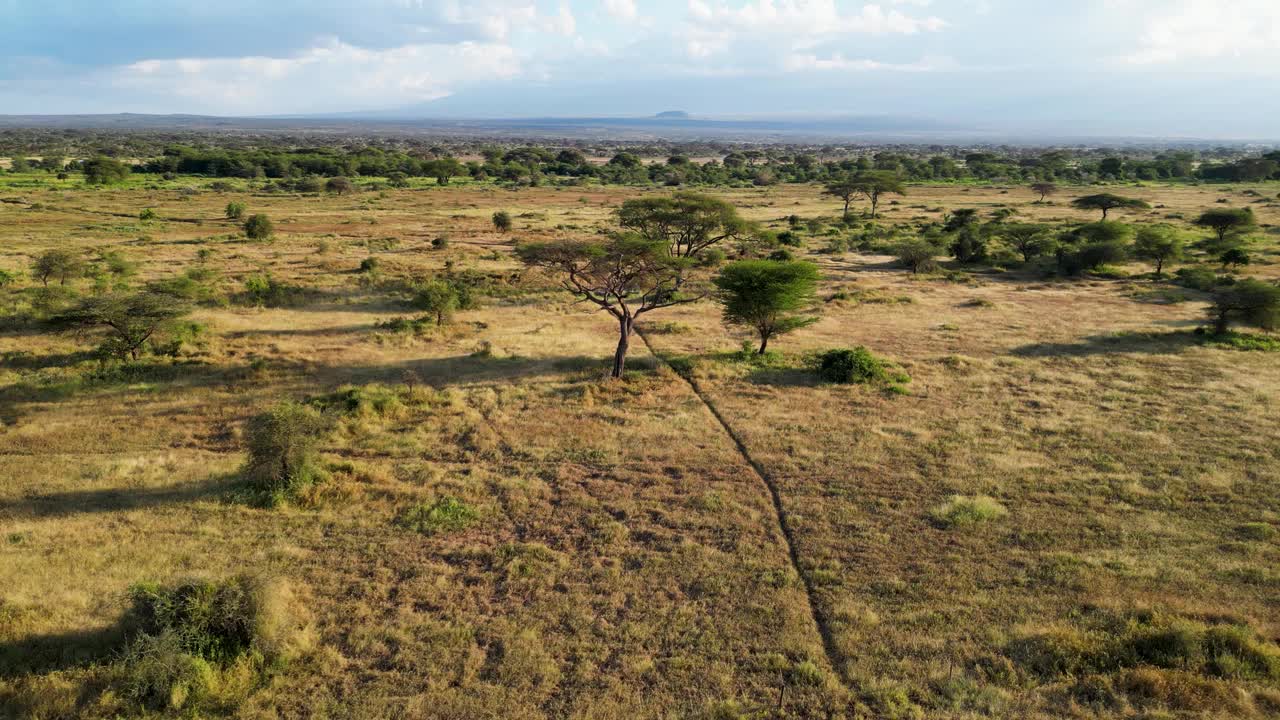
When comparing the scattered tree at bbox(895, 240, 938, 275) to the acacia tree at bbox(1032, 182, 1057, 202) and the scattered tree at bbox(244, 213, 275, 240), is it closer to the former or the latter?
the scattered tree at bbox(244, 213, 275, 240)

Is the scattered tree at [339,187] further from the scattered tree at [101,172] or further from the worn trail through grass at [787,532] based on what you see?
the worn trail through grass at [787,532]

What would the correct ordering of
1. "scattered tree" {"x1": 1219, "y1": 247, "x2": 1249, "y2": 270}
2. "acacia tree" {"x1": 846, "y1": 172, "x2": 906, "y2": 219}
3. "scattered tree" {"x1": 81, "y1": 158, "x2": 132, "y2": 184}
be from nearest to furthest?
"scattered tree" {"x1": 1219, "y1": 247, "x2": 1249, "y2": 270}
"acacia tree" {"x1": 846, "y1": 172, "x2": 906, "y2": 219}
"scattered tree" {"x1": 81, "y1": 158, "x2": 132, "y2": 184}

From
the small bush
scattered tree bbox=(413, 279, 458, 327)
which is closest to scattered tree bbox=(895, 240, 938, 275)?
scattered tree bbox=(413, 279, 458, 327)

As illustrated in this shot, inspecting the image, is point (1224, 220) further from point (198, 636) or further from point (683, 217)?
point (198, 636)

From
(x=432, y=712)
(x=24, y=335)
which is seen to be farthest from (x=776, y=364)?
(x=24, y=335)

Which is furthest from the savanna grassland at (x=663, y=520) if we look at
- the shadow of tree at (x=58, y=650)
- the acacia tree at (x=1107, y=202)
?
the acacia tree at (x=1107, y=202)

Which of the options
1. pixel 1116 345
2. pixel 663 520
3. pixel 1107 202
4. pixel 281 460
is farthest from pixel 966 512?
pixel 1107 202
